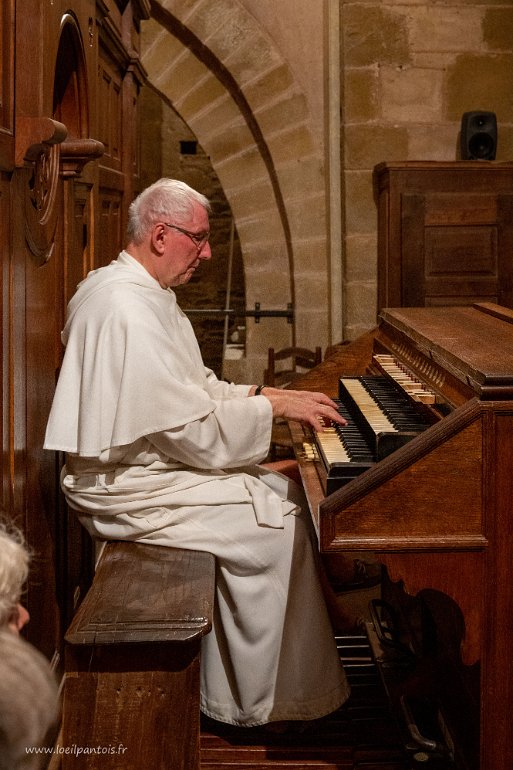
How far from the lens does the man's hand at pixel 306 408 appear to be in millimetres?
3629

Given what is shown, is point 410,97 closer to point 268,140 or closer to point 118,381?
point 268,140

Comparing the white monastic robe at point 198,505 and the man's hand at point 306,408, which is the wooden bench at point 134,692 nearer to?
the white monastic robe at point 198,505

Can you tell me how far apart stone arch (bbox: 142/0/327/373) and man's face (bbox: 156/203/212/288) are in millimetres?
5001

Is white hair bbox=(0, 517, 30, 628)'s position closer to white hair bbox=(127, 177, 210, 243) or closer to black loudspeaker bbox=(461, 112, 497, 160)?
white hair bbox=(127, 177, 210, 243)

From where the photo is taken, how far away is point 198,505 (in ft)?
11.6

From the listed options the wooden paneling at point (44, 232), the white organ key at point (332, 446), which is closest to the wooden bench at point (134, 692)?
the wooden paneling at point (44, 232)

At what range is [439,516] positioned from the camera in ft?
9.27

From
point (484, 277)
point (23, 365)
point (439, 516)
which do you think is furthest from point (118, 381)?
point (484, 277)

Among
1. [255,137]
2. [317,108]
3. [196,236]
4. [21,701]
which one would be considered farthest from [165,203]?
[255,137]

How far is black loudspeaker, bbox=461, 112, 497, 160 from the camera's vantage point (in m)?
8.16

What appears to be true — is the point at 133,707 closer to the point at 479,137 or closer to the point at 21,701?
the point at 21,701

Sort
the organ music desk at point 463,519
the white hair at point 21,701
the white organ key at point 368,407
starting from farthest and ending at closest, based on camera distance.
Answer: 1. the white organ key at point 368,407
2. the organ music desk at point 463,519
3. the white hair at point 21,701

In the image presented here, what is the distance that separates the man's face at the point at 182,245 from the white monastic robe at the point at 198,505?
30 centimetres

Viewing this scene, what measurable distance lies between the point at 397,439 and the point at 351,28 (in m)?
6.01
